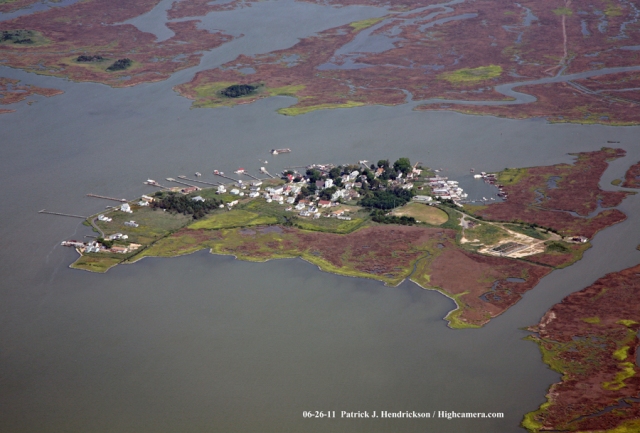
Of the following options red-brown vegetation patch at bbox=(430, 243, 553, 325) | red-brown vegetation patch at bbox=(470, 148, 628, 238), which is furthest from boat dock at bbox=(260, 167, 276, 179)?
red-brown vegetation patch at bbox=(430, 243, 553, 325)

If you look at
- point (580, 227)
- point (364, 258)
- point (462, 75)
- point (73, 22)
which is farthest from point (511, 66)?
point (73, 22)

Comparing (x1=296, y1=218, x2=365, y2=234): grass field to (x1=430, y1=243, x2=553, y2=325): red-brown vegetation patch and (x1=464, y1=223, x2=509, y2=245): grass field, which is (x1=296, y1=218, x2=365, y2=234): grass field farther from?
(x1=464, y1=223, x2=509, y2=245): grass field

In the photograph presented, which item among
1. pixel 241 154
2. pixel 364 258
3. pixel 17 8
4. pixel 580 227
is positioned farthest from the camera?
pixel 17 8

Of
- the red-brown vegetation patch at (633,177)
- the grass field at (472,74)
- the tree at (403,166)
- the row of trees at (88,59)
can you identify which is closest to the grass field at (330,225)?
the tree at (403,166)

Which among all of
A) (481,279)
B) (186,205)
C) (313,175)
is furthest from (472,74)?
(481,279)

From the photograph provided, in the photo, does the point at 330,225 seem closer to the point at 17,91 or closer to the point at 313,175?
the point at 313,175

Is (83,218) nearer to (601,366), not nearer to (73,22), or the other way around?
(601,366)

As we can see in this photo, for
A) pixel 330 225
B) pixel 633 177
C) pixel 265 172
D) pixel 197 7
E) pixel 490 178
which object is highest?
pixel 197 7
